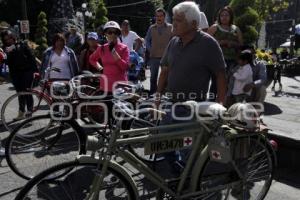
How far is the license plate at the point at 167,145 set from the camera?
11.3ft

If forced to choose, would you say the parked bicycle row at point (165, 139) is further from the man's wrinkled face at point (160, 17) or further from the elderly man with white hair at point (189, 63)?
the man's wrinkled face at point (160, 17)

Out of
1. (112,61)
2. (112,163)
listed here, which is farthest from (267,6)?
(112,163)

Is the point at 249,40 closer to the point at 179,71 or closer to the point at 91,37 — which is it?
the point at 91,37

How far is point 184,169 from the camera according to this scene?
368cm

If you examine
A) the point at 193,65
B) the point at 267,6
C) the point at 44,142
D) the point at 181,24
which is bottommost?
the point at 44,142

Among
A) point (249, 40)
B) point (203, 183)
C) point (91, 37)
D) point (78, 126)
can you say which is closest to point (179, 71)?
point (203, 183)

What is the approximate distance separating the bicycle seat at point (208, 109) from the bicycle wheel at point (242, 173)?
35 cm

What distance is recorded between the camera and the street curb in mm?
5208

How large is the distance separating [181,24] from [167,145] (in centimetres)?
107

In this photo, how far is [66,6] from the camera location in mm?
28391

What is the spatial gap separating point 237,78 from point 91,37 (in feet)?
9.07

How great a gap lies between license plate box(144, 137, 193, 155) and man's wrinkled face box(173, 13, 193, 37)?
95cm

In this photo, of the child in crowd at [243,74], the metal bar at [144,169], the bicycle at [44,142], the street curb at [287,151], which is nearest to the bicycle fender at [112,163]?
the metal bar at [144,169]

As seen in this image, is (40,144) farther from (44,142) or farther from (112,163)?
(112,163)
